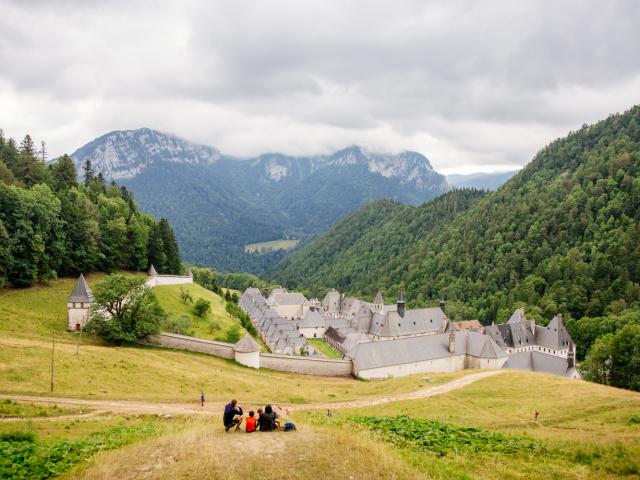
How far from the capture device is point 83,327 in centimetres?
4966

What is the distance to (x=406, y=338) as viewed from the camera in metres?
68.1

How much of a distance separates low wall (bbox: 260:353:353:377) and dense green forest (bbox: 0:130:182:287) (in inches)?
1248

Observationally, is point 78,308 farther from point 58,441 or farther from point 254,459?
point 254,459

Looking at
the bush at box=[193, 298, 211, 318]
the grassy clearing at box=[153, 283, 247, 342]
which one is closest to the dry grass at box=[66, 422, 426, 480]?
the grassy clearing at box=[153, 283, 247, 342]

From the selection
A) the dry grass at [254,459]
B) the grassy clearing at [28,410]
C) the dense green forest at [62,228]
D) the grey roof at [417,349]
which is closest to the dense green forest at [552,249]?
the grey roof at [417,349]

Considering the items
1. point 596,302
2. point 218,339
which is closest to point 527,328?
point 596,302

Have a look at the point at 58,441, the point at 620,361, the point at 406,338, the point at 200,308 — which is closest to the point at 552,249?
the point at 620,361

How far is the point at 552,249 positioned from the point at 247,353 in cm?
11650

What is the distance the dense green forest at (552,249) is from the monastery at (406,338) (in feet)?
32.1

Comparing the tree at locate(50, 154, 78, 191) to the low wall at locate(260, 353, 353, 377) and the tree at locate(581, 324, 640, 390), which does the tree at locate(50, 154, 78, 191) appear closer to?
the low wall at locate(260, 353, 353, 377)

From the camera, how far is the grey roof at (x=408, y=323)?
89812mm

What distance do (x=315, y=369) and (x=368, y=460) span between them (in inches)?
1718

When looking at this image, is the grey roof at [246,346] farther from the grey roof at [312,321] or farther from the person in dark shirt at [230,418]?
the grey roof at [312,321]

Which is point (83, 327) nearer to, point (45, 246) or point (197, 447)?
point (45, 246)
